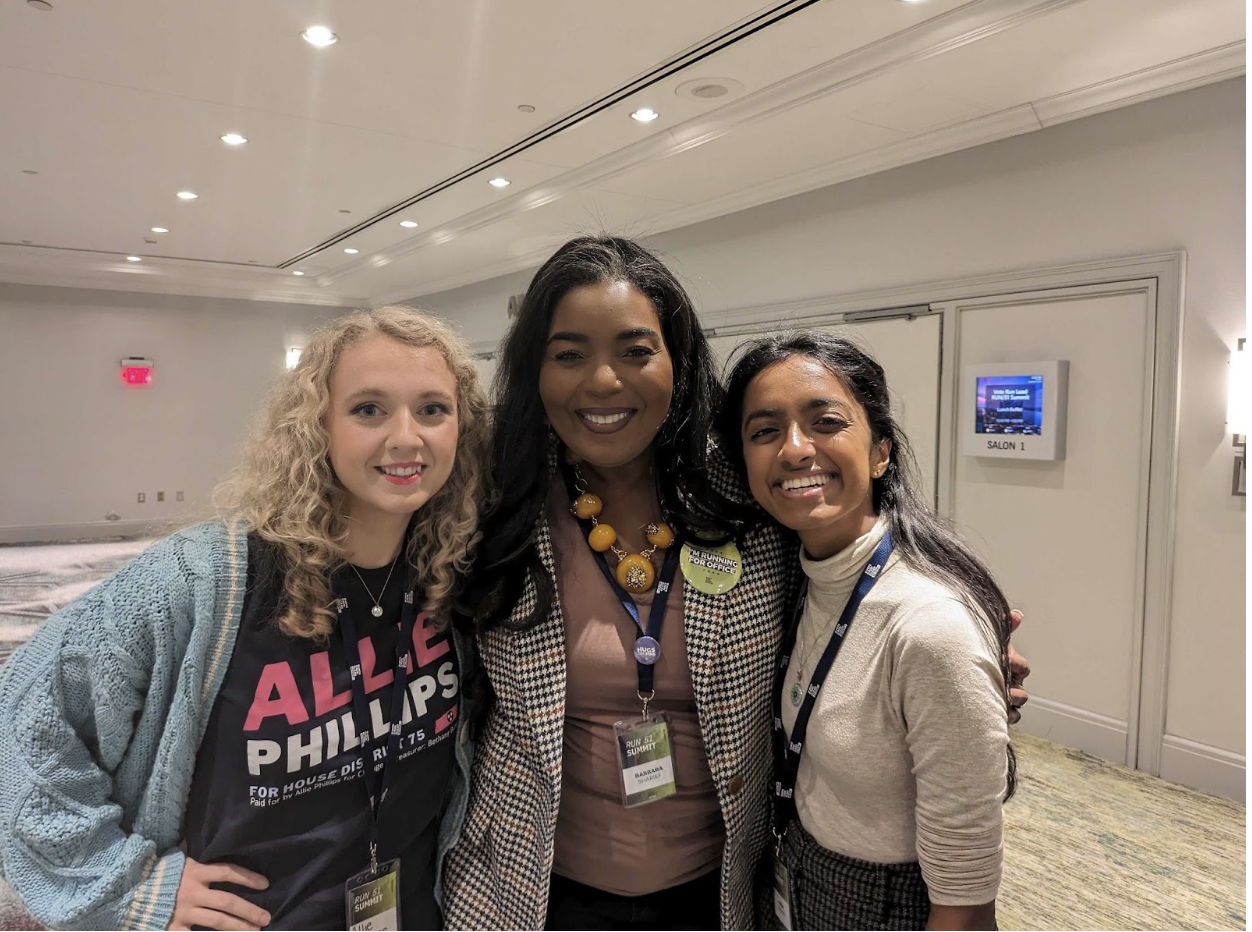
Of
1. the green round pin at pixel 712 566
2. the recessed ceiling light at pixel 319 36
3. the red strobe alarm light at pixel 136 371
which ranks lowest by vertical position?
the green round pin at pixel 712 566

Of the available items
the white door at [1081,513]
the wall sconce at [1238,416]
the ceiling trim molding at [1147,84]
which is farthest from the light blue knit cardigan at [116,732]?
the ceiling trim molding at [1147,84]

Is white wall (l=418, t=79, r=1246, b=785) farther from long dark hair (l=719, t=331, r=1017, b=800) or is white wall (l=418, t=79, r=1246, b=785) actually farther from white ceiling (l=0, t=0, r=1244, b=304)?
long dark hair (l=719, t=331, r=1017, b=800)

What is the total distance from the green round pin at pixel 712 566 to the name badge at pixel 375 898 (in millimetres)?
708

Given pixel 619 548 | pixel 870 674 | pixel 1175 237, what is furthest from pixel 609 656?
pixel 1175 237

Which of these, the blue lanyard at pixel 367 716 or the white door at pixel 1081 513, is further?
the white door at pixel 1081 513

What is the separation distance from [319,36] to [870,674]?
3570 millimetres

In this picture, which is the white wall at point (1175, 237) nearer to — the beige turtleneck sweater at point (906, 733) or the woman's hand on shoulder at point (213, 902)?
the beige turtleneck sweater at point (906, 733)

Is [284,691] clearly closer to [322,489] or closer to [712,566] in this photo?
[322,489]

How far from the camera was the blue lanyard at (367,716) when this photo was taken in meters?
1.24

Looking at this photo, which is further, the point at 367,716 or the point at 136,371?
the point at 136,371

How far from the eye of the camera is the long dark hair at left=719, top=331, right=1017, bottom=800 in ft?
4.08

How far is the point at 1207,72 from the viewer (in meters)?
3.32

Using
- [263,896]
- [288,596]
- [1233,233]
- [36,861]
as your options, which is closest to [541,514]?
[288,596]

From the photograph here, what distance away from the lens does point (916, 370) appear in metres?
4.73
